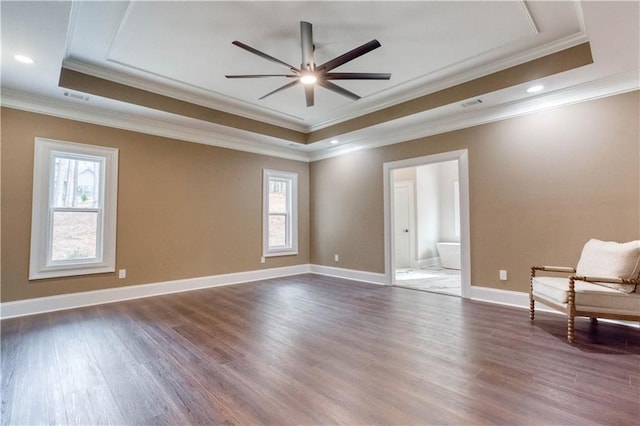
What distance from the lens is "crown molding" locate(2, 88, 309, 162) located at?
12.1 ft

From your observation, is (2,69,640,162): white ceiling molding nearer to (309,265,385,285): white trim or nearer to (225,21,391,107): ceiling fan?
(225,21,391,107): ceiling fan

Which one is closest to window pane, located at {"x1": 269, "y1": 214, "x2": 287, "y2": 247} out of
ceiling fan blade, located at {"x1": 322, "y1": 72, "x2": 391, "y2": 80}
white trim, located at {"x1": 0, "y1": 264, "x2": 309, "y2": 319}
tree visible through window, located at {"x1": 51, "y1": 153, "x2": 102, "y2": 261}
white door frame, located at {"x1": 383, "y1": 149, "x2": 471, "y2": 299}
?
white trim, located at {"x1": 0, "y1": 264, "x2": 309, "y2": 319}

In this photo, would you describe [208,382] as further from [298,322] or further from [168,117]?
[168,117]

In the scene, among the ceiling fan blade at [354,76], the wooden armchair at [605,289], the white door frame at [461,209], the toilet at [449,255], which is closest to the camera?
the wooden armchair at [605,289]

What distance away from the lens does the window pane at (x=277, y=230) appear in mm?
6266

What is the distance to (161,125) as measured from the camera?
4.66 m

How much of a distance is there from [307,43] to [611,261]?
11.7ft

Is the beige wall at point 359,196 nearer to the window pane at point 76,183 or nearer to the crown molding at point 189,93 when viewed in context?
the window pane at point 76,183

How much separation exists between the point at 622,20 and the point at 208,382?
4024 millimetres

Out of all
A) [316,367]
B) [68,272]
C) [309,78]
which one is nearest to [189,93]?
[309,78]

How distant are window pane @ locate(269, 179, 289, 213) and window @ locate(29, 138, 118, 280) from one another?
2.79m

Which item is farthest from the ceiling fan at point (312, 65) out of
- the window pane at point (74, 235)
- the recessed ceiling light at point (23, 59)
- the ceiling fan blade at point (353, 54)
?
the window pane at point (74, 235)

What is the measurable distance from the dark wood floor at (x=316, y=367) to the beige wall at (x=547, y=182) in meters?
0.78

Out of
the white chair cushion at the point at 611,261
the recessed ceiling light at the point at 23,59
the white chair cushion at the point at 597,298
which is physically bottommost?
the white chair cushion at the point at 597,298
